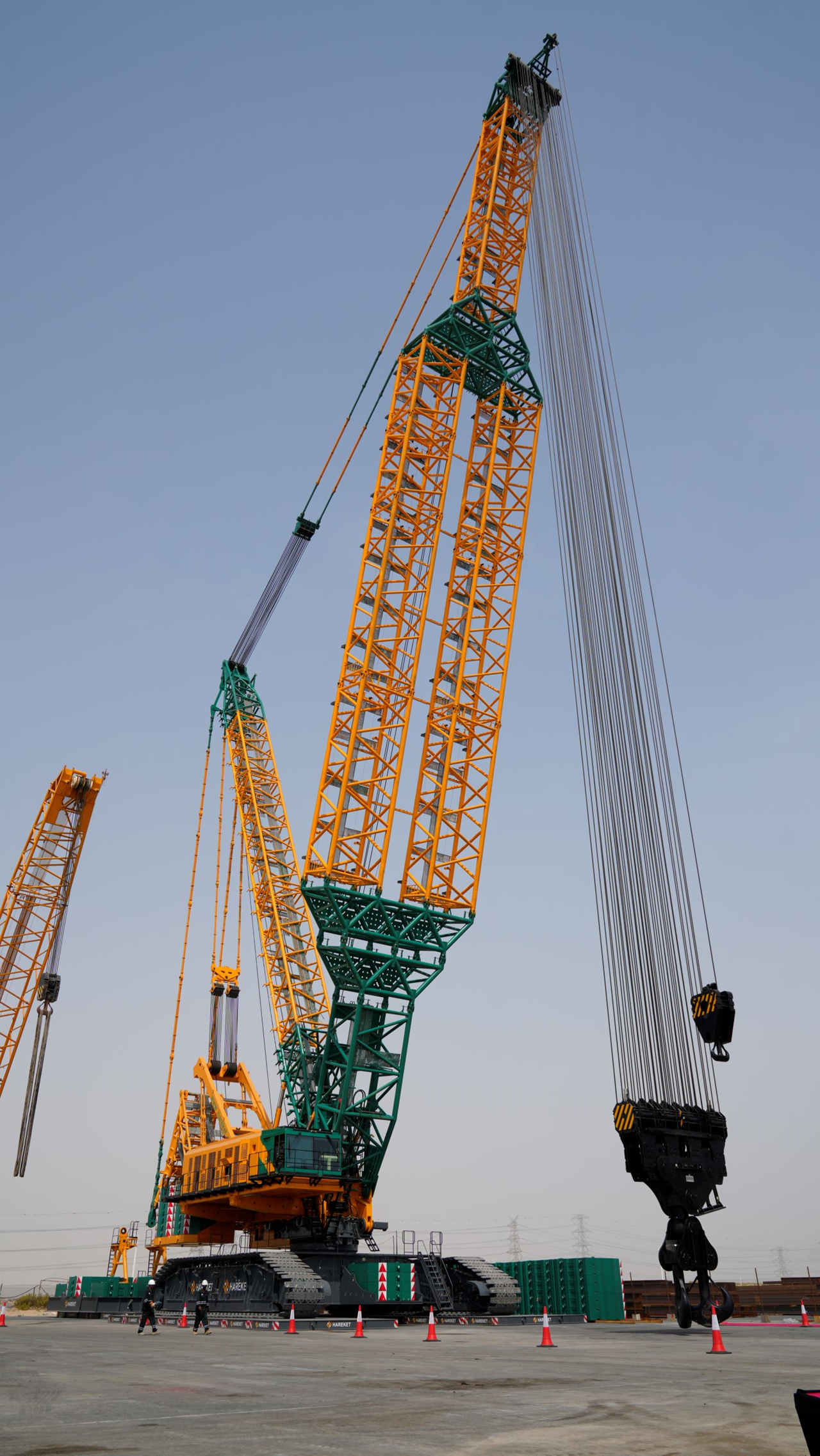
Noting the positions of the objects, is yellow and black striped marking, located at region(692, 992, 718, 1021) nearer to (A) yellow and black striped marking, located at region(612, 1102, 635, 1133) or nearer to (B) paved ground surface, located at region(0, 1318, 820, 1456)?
(A) yellow and black striped marking, located at region(612, 1102, 635, 1133)

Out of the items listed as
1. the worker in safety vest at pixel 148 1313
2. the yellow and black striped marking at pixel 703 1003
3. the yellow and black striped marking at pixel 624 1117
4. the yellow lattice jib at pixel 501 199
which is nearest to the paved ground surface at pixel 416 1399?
the yellow and black striped marking at pixel 624 1117

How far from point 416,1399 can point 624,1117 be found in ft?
40.2

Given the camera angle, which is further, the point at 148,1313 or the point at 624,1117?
the point at 148,1313

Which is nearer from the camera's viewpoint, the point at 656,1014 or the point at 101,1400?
the point at 101,1400

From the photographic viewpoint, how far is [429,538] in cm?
4531

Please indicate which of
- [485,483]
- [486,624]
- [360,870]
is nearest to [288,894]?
[360,870]

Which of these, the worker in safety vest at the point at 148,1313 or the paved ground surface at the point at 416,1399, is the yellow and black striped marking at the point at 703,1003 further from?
the worker in safety vest at the point at 148,1313

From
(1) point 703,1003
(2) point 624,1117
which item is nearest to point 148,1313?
(2) point 624,1117

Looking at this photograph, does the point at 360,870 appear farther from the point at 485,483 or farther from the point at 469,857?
the point at 485,483

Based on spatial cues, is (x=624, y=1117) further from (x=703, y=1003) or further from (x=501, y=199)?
(x=501, y=199)

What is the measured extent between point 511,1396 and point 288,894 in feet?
146

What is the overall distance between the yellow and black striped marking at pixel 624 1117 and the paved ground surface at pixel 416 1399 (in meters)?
4.17

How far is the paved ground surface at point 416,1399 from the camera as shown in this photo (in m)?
8.66

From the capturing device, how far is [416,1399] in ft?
39.5
